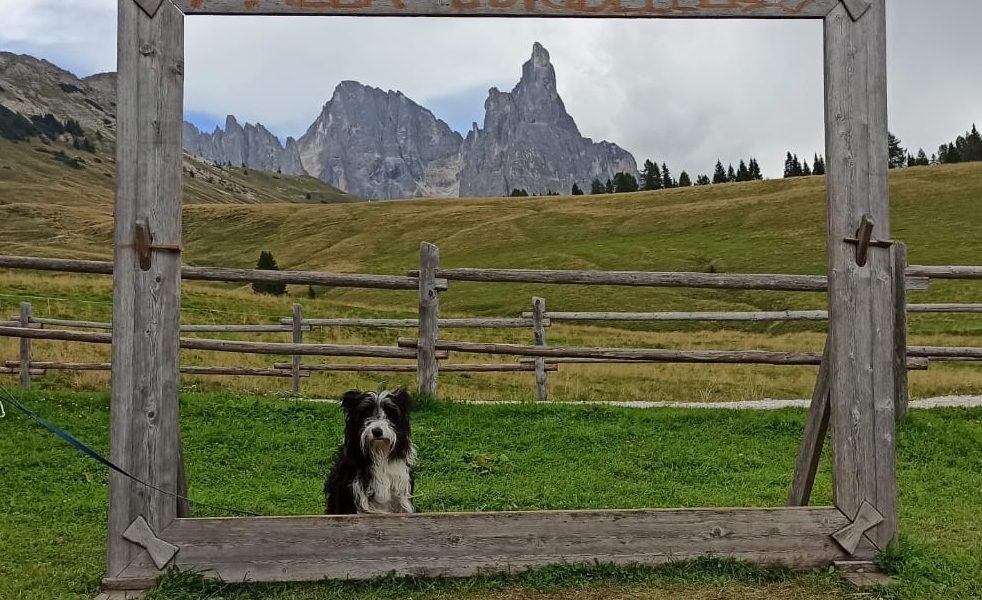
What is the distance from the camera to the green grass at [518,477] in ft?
13.8

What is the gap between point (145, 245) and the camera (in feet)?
13.6

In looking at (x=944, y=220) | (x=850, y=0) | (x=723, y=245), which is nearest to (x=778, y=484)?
(x=850, y=0)

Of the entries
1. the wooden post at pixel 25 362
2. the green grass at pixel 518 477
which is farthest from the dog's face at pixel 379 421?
the wooden post at pixel 25 362

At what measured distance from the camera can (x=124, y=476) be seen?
4.21m

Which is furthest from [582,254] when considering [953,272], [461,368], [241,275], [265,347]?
[265,347]

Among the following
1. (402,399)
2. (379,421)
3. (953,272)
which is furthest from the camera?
(953,272)

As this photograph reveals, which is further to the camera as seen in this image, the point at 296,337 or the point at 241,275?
the point at 296,337

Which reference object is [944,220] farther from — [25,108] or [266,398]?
[25,108]

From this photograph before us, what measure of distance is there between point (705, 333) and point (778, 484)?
2414cm

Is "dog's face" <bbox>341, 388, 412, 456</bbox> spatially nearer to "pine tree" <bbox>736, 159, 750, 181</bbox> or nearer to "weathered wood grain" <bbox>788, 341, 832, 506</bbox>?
"weathered wood grain" <bbox>788, 341, 832, 506</bbox>

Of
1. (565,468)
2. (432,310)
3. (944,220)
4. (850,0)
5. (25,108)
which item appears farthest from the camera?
(25,108)

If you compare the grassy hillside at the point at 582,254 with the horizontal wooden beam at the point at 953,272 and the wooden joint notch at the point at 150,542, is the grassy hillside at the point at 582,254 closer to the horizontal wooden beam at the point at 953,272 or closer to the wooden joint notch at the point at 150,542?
the horizontal wooden beam at the point at 953,272

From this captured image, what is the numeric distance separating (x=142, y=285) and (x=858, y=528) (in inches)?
158

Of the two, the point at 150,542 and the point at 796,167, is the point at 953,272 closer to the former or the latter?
the point at 150,542
